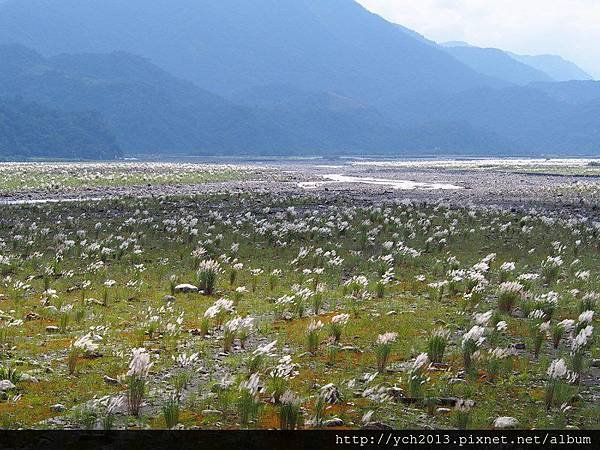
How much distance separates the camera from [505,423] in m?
7.89

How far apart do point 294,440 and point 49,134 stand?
193 metres

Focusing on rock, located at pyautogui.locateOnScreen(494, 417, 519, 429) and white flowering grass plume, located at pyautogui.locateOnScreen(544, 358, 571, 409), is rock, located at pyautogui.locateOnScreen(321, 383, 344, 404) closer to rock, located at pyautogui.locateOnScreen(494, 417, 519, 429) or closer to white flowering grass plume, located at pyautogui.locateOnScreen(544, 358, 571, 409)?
rock, located at pyautogui.locateOnScreen(494, 417, 519, 429)

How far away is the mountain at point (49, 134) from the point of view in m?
175

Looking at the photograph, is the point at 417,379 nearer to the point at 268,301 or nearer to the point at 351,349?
the point at 351,349

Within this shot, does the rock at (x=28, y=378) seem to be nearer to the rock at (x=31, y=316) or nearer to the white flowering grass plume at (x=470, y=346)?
the rock at (x=31, y=316)

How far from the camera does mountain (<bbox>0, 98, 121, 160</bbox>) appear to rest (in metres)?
175

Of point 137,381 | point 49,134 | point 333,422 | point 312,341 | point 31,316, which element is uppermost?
point 49,134

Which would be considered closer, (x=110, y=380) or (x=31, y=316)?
(x=110, y=380)

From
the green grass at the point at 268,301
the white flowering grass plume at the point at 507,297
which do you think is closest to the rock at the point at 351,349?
the green grass at the point at 268,301

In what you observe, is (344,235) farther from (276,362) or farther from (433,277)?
(276,362)

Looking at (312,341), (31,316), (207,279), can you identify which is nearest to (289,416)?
(312,341)

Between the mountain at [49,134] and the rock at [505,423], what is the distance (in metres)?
174

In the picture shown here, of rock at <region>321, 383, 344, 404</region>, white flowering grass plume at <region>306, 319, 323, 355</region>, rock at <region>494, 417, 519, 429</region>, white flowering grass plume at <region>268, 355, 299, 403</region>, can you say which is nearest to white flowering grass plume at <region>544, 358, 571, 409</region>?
rock at <region>494, 417, 519, 429</region>

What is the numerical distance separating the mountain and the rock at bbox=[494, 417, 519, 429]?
570 feet
